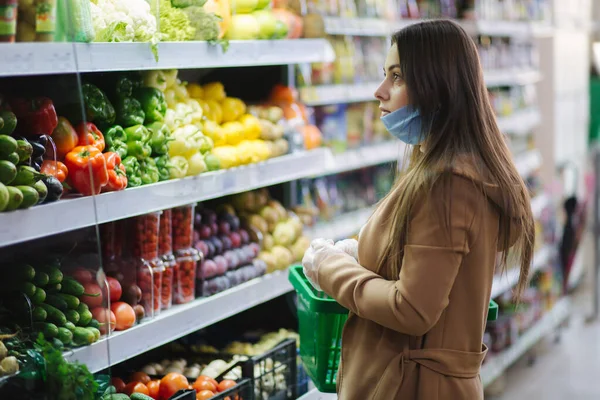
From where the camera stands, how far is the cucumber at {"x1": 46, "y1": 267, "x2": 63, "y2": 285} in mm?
2047

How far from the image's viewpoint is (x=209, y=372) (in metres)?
2.93

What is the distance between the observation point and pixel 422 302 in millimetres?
2004

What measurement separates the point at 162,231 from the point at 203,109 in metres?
0.58

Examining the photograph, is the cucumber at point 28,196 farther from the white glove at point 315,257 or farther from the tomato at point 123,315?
the white glove at point 315,257

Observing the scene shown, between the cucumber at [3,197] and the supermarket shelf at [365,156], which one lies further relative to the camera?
the supermarket shelf at [365,156]

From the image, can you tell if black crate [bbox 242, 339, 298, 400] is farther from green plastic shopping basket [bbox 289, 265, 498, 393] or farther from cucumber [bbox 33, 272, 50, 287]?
cucumber [bbox 33, 272, 50, 287]

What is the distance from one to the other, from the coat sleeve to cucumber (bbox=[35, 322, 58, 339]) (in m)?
0.77

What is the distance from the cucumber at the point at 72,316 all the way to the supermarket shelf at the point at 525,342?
3.34 m

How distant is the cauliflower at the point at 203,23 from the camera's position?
2.85 metres

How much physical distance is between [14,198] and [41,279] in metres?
0.25

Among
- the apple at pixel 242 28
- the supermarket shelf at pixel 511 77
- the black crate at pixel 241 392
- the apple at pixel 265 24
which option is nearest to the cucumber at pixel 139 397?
the black crate at pixel 241 392

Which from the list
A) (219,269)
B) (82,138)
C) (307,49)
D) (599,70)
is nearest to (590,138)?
(599,70)

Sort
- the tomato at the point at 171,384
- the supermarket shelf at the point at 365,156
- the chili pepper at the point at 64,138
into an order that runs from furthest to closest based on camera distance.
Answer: the supermarket shelf at the point at 365,156
the tomato at the point at 171,384
the chili pepper at the point at 64,138

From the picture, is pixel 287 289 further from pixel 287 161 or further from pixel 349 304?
pixel 349 304
